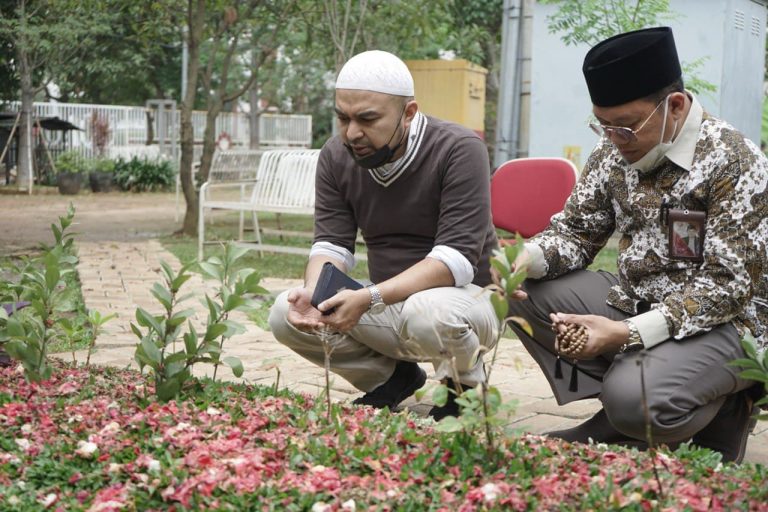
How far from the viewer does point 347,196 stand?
13.3ft

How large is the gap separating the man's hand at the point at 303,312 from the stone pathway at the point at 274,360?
5.9 inches

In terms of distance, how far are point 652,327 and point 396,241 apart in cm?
117

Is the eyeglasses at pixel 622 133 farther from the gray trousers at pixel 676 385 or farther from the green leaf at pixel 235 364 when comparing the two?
the green leaf at pixel 235 364

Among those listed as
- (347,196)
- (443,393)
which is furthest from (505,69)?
(443,393)

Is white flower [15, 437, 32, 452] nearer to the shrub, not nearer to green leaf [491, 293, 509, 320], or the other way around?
green leaf [491, 293, 509, 320]

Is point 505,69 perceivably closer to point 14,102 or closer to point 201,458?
point 201,458

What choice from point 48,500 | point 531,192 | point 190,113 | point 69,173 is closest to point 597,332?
point 48,500

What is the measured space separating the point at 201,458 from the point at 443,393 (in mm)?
584

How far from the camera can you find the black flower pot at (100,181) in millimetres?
22812

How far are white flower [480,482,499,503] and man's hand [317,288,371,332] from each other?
139 cm

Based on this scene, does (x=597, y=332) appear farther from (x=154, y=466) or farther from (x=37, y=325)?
(x=37, y=325)

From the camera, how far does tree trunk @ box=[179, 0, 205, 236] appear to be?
12281 mm

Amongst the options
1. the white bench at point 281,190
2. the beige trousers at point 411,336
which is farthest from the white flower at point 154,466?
the white bench at point 281,190

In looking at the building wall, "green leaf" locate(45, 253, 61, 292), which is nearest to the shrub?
the building wall
